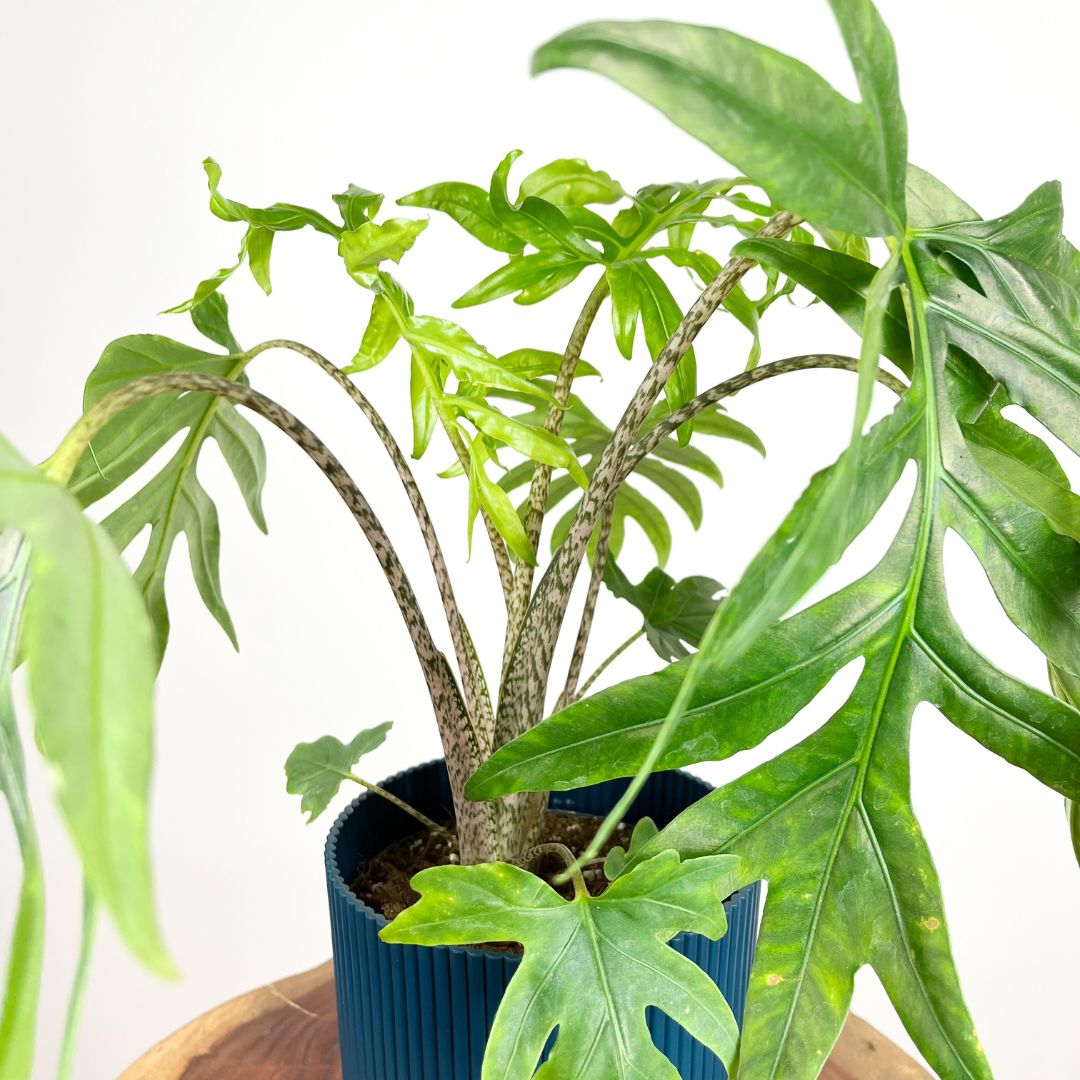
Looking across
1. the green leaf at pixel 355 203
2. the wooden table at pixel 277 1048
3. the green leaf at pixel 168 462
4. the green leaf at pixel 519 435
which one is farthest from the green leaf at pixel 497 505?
the wooden table at pixel 277 1048

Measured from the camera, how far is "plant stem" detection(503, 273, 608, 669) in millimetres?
765

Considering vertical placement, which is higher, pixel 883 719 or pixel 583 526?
pixel 583 526

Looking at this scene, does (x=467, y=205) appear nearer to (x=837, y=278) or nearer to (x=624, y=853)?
(x=837, y=278)

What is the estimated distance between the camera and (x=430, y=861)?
824mm

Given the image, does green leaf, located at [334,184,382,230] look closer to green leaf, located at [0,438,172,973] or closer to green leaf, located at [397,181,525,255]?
green leaf, located at [397,181,525,255]

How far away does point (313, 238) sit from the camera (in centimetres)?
150

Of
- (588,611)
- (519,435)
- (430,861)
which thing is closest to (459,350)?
(519,435)

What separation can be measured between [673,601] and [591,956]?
0.38m

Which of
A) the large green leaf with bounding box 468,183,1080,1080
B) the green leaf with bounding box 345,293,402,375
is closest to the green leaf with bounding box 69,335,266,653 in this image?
the green leaf with bounding box 345,293,402,375

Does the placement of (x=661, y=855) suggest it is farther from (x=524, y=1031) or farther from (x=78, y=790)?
(x=78, y=790)

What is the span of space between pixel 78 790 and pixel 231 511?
1362 millimetres

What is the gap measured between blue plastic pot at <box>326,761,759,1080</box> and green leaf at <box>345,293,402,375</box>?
295 mm

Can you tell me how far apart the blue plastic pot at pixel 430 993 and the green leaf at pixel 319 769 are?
3cm

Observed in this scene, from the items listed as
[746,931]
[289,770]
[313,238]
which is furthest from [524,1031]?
[313,238]
